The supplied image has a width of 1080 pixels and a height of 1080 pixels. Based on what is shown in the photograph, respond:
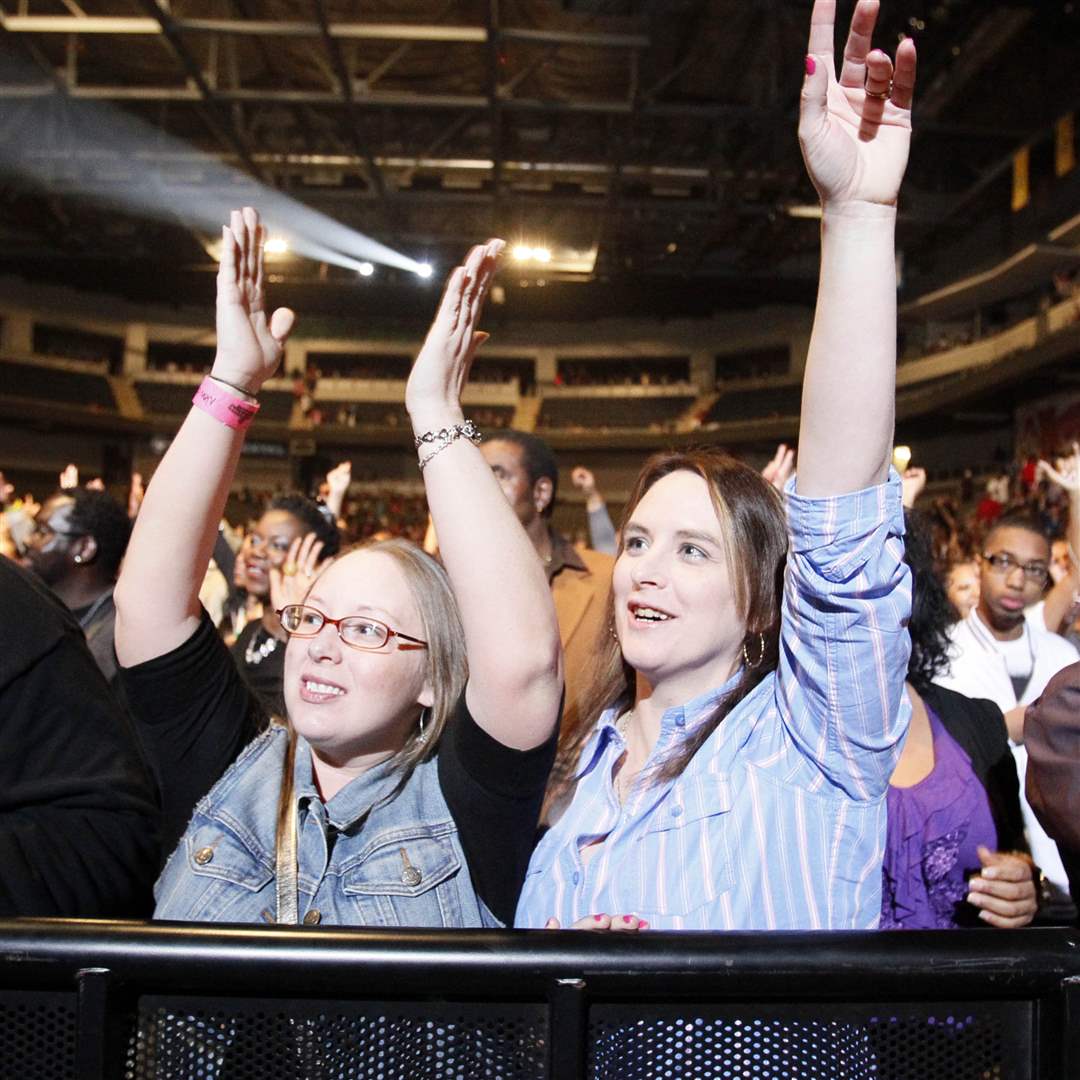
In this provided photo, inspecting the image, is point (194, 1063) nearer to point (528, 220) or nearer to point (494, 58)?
point (494, 58)

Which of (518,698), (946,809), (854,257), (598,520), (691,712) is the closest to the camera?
(854,257)

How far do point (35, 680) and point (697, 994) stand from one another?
852 mm

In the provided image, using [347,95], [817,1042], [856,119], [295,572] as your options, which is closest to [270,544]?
[295,572]

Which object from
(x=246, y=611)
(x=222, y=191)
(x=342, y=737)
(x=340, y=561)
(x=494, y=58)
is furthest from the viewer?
(x=222, y=191)

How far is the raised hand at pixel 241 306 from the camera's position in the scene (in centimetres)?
164

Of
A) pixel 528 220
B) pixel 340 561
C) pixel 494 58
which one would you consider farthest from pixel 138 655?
pixel 528 220

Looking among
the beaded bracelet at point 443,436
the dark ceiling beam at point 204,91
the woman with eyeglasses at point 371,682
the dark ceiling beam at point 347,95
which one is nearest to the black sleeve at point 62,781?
the woman with eyeglasses at point 371,682

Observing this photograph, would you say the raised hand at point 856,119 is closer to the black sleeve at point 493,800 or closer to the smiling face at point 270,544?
the black sleeve at point 493,800

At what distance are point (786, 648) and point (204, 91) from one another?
14.7 metres

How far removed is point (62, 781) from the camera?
4.21 feet

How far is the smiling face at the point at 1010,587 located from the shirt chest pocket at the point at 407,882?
110 inches

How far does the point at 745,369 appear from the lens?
28.1 metres

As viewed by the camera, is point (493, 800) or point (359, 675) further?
point (359, 675)

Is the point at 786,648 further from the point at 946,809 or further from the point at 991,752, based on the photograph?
the point at 991,752
